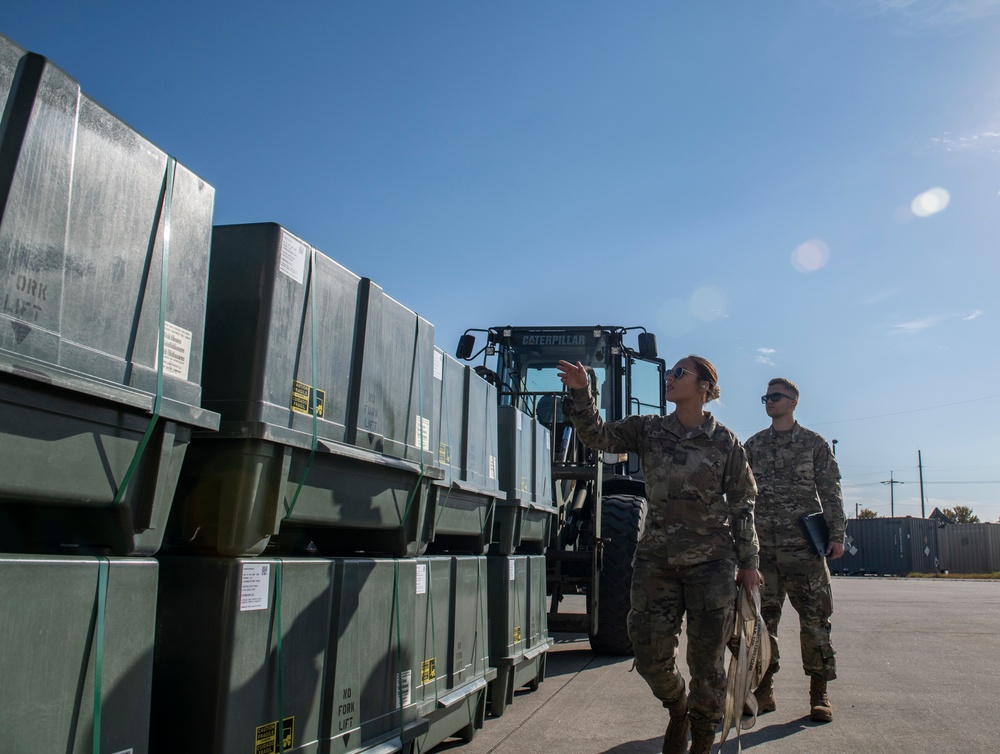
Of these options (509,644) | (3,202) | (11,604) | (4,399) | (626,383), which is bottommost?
(509,644)

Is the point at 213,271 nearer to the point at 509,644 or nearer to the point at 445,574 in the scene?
the point at 445,574

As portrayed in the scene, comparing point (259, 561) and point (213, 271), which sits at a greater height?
point (213, 271)

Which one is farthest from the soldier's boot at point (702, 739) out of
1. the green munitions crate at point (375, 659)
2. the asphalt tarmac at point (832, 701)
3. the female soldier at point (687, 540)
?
the green munitions crate at point (375, 659)

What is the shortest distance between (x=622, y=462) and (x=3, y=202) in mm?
7915

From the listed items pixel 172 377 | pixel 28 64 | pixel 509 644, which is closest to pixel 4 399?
pixel 172 377

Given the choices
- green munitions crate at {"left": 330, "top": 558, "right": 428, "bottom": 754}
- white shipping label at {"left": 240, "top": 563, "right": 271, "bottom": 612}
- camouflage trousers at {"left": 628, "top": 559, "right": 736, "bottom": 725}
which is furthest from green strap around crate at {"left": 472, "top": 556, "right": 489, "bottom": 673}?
white shipping label at {"left": 240, "top": 563, "right": 271, "bottom": 612}

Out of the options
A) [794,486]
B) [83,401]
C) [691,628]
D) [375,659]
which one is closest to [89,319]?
[83,401]

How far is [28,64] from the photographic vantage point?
2.05 m

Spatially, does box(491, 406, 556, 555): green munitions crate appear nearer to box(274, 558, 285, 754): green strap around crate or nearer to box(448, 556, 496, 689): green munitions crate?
box(448, 556, 496, 689): green munitions crate

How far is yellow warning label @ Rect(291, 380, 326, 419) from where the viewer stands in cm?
309

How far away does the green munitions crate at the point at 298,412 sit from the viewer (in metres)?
2.84

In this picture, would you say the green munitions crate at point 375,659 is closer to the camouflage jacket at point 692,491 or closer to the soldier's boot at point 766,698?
the camouflage jacket at point 692,491

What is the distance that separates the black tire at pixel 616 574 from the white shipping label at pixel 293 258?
5.04 meters

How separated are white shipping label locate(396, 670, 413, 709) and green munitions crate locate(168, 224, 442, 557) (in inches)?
21.0
